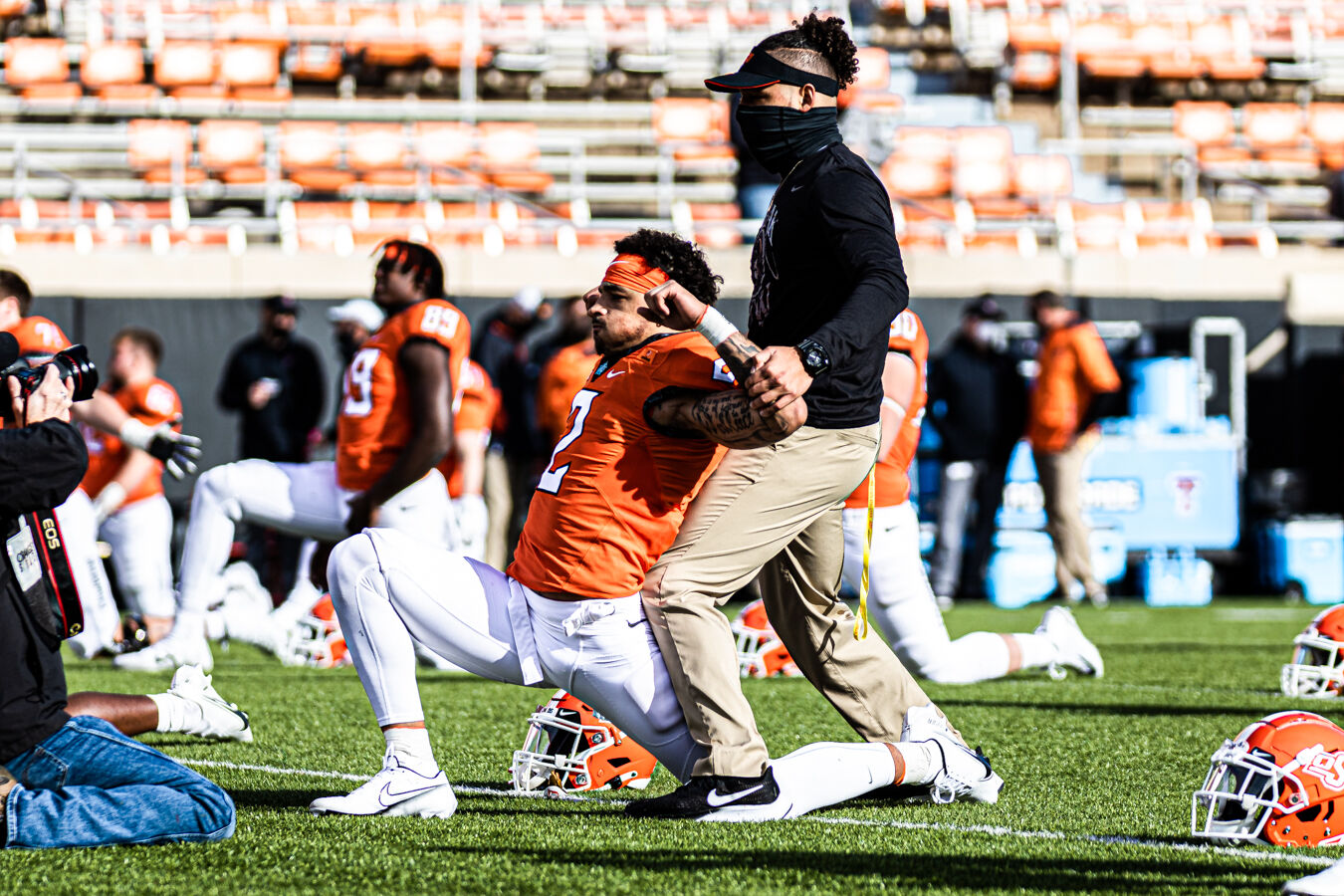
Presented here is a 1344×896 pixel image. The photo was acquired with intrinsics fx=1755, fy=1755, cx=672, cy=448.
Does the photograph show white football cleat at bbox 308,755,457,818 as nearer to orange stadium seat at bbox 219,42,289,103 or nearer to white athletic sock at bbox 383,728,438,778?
white athletic sock at bbox 383,728,438,778

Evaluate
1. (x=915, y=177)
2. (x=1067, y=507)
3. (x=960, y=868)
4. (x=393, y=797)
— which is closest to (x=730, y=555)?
(x=960, y=868)

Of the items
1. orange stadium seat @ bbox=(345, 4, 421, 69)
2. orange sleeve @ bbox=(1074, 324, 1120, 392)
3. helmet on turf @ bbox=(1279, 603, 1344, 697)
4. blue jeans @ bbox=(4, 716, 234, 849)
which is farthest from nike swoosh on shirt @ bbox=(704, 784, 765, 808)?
orange stadium seat @ bbox=(345, 4, 421, 69)

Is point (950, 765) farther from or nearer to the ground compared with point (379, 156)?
nearer to the ground

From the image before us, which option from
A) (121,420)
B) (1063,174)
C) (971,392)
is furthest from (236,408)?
(1063,174)

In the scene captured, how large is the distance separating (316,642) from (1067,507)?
6286 mm

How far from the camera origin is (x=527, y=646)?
414 cm

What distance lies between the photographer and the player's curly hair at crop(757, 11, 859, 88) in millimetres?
4215

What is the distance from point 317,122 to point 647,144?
3400mm

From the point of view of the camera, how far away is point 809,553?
171 inches

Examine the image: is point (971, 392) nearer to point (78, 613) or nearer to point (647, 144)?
point (647, 144)

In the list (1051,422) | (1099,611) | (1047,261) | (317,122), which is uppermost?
(317,122)

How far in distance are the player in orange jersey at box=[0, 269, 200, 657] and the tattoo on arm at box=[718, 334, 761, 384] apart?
3.62 m

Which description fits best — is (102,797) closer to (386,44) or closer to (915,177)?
(915,177)

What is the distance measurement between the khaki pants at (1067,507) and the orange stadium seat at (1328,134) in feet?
27.9
